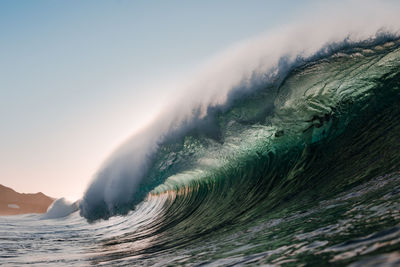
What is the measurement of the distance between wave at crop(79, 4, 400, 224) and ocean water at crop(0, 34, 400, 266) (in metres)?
0.03

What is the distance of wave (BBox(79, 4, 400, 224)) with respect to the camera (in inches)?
183

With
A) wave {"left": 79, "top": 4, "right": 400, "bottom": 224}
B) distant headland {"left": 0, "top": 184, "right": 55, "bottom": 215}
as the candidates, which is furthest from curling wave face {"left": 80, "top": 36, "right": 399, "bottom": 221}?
distant headland {"left": 0, "top": 184, "right": 55, "bottom": 215}

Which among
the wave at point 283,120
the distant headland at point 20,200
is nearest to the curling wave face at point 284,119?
the wave at point 283,120

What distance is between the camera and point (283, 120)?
235 inches

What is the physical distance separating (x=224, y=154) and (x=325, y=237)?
18.1ft

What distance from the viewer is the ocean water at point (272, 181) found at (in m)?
1.86

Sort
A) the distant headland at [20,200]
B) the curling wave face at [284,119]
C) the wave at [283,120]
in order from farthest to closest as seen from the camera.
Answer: the distant headland at [20,200]
the curling wave face at [284,119]
the wave at [283,120]

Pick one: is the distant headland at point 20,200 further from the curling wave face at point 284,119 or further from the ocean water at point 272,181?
the curling wave face at point 284,119

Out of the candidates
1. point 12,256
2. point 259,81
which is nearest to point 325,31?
point 259,81

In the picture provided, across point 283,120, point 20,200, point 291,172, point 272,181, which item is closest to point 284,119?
point 283,120

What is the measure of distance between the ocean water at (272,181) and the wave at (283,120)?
3cm

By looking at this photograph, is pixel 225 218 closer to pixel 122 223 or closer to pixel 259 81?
pixel 259 81

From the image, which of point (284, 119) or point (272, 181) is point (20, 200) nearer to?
point (284, 119)

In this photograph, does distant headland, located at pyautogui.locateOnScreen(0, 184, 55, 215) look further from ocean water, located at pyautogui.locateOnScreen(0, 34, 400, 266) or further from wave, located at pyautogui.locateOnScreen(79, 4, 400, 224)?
wave, located at pyautogui.locateOnScreen(79, 4, 400, 224)
